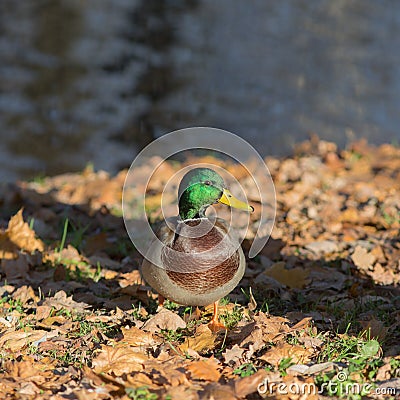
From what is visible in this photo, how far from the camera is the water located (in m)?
10.3

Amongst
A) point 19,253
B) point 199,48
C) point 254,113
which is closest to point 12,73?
point 199,48

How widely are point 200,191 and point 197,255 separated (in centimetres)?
34

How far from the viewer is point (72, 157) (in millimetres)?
10055

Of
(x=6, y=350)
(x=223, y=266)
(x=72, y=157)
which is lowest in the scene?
(x=72, y=157)

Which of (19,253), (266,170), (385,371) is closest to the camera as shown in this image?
(385,371)

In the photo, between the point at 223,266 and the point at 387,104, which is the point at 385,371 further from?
the point at 387,104

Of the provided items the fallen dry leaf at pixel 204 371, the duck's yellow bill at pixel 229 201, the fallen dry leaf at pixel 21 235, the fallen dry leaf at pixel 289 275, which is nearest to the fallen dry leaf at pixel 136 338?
the fallen dry leaf at pixel 204 371

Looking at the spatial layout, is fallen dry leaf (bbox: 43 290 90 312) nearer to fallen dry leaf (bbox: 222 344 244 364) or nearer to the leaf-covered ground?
the leaf-covered ground

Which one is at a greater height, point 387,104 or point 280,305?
point 387,104

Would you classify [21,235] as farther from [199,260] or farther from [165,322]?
[199,260]

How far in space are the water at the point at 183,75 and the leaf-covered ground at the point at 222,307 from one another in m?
3.34

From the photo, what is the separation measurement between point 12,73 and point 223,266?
29.1 feet

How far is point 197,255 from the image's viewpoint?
12.0ft

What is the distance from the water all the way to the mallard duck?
219 inches
